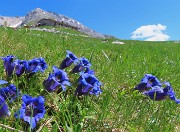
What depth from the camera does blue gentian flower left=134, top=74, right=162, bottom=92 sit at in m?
3.64

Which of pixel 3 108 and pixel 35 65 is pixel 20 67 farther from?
pixel 3 108

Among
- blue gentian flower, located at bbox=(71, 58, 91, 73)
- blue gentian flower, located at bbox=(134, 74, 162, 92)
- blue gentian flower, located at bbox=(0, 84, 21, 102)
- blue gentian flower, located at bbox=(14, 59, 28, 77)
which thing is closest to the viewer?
blue gentian flower, located at bbox=(0, 84, 21, 102)

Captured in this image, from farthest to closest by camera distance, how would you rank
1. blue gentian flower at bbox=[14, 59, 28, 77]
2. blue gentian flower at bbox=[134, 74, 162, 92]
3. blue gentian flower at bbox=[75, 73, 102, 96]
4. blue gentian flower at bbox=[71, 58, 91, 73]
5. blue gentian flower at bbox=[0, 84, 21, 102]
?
blue gentian flower at bbox=[71, 58, 91, 73] < blue gentian flower at bbox=[134, 74, 162, 92] < blue gentian flower at bbox=[14, 59, 28, 77] < blue gentian flower at bbox=[75, 73, 102, 96] < blue gentian flower at bbox=[0, 84, 21, 102]

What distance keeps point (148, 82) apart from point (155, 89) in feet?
0.77

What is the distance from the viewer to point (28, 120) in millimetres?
2461

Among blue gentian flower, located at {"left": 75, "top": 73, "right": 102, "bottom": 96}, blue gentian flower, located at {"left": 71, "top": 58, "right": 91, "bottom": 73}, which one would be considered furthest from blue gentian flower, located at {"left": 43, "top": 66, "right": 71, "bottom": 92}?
blue gentian flower, located at {"left": 71, "top": 58, "right": 91, "bottom": 73}

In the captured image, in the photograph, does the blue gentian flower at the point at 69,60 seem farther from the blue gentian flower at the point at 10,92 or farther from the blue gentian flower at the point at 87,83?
the blue gentian flower at the point at 10,92

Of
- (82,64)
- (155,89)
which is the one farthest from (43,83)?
(155,89)

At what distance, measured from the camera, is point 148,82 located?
144 inches

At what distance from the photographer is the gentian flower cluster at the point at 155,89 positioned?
3.38 m

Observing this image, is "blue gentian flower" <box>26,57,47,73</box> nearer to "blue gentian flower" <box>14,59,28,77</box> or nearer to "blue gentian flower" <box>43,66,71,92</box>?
"blue gentian flower" <box>14,59,28,77</box>

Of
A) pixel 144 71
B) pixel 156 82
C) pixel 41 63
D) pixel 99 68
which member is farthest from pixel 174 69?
pixel 41 63

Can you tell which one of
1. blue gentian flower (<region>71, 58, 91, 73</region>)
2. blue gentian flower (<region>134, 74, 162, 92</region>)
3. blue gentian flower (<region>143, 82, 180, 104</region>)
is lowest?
blue gentian flower (<region>143, 82, 180, 104</region>)

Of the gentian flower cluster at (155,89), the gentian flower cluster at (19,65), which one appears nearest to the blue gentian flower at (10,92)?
the gentian flower cluster at (19,65)
